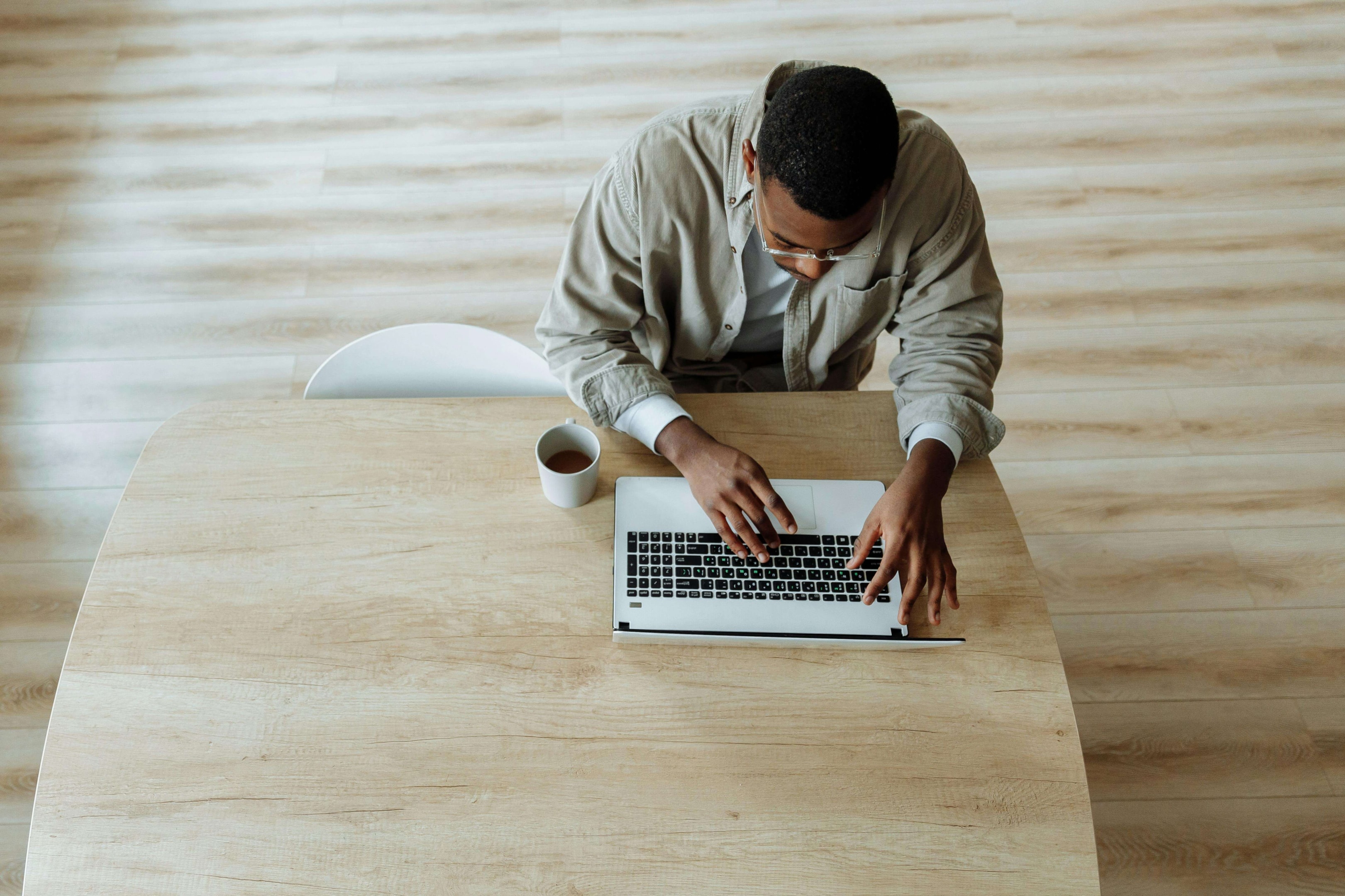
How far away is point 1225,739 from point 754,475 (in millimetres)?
1394

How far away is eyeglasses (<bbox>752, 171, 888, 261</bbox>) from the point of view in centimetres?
110

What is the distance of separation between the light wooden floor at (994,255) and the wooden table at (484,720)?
0.97m

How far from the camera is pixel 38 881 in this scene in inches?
36.6

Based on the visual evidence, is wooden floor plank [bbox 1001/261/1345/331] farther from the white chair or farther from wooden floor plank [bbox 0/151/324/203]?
wooden floor plank [bbox 0/151/324/203]

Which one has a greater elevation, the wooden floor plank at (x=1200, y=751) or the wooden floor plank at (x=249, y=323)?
the wooden floor plank at (x=249, y=323)

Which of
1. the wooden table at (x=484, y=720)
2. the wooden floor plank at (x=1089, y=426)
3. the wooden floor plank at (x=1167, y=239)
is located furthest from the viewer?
the wooden floor plank at (x=1167, y=239)

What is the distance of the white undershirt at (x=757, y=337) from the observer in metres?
1.19

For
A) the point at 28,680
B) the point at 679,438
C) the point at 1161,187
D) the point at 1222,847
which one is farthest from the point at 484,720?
the point at 1161,187

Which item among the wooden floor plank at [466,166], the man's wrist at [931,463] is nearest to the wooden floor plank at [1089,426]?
the man's wrist at [931,463]

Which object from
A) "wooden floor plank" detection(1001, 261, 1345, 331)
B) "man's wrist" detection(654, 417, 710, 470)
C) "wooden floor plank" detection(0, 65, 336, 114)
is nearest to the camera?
"man's wrist" detection(654, 417, 710, 470)

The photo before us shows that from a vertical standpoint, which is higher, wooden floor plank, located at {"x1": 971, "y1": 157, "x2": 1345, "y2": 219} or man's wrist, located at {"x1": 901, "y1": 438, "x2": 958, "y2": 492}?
man's wrist, located at {"x1": 901, "y1": 438, "x2": 958, "y2": 492}

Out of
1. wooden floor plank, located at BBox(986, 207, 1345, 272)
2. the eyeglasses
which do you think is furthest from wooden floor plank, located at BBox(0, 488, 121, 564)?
wooden floor plank, located at BBox(986, 207, 1345, 272)

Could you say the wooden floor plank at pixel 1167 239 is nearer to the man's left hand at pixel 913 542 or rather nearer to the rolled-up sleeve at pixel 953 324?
the rolled-up sleeve at pixel 953 324

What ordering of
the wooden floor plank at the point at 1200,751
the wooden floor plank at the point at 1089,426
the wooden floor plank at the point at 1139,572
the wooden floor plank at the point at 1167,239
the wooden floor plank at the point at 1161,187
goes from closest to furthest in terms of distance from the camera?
the wooden floor plank at the point at 1200,751 < the wooden floor plank at the point at 1139,572 < the wooden floor plank at the point at 1089,426 < the wooden floor plank at the point at 1167,239 < the wooden floor plank at the point at 1161,187
